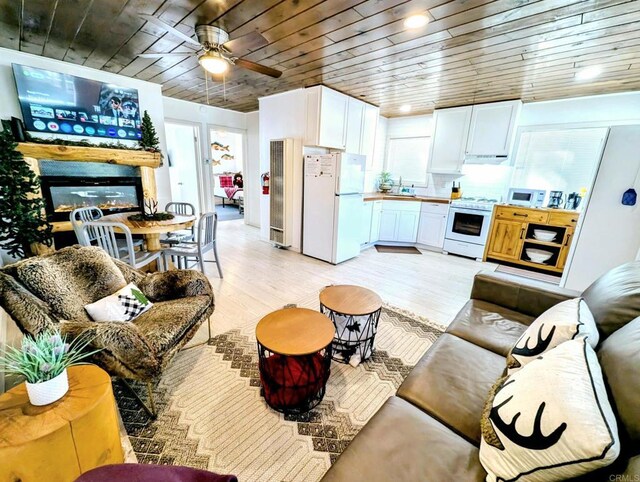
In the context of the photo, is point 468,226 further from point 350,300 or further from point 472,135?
point 350,300

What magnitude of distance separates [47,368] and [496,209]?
5.10 metres

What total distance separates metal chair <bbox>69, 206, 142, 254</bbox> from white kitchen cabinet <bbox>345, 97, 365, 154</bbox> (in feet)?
11.2

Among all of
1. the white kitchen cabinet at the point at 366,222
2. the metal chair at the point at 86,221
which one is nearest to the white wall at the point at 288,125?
the white kitchen cabinet at the point at 366,222

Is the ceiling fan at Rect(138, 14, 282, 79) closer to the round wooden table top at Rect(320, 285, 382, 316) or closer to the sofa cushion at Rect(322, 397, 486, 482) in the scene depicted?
the round wooden table top at Rect(320, 285, 382, 316)

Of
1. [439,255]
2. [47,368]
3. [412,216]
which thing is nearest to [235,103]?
[412,216]

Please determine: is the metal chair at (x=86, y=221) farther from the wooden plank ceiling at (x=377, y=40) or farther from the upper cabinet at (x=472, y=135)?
the upper cabinet at (x=472, y=135)

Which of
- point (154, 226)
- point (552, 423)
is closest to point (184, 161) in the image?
point (154, 226)

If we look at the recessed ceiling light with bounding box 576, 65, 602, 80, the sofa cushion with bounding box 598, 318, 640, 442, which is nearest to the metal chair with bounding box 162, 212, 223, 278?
the sofa cushion with bounding box 598, 318, 640, 442

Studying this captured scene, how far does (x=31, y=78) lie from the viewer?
3.11 m

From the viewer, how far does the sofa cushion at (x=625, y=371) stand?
2.28ft

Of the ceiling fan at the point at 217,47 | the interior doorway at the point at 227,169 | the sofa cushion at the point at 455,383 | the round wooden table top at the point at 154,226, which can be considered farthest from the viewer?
the interior doorway at the point at 227,169

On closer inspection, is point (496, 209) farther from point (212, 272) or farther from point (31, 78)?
point (31, 78)

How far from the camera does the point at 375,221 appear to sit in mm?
A: 4906

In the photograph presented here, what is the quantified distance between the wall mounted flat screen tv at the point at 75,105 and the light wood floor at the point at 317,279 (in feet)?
7.70
